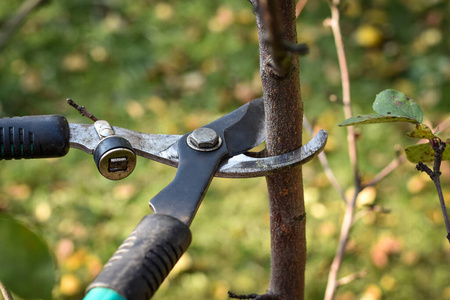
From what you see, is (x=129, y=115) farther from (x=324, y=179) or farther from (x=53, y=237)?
(x=324, y=179)

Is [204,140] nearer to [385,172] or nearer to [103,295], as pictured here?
[103,295]

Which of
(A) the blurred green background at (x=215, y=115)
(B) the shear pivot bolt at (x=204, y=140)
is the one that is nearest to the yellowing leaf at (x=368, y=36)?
(A) the blurred green background at (x=215, y=115)

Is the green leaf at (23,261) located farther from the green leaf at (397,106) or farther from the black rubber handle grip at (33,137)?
the green leaf at (397,106)

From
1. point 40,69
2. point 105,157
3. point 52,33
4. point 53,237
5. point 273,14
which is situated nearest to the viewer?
point 273,14

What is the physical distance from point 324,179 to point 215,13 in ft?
4.87

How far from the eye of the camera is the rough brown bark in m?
0.79

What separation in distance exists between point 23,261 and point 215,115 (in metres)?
2.08

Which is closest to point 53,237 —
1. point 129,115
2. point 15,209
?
point 15,209

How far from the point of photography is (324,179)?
7.80 feet

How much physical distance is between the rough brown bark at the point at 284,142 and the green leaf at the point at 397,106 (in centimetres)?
13

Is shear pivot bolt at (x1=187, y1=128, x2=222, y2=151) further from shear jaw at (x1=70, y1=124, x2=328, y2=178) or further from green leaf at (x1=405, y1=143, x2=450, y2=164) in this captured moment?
green leaf at (x1=405, y1=143, x2=450, y2=164)

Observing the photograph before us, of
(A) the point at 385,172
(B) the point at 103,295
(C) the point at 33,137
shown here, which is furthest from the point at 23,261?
(A) the point at 385,172

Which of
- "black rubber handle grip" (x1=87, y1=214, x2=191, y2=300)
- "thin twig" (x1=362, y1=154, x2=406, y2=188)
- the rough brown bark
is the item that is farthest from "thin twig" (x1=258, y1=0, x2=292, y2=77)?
"thin twig" (x1=362, y1=154, x2=406, y2=188)

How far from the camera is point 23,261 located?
0.67 meters
